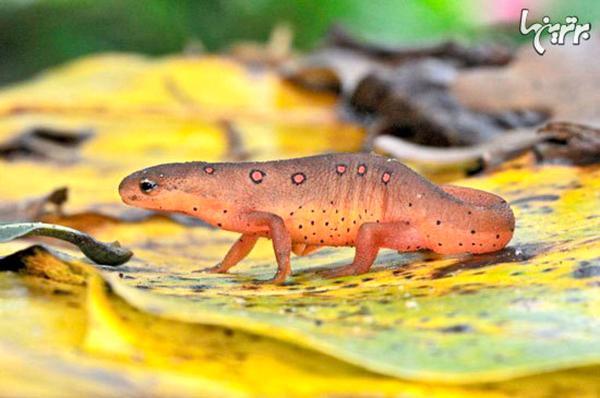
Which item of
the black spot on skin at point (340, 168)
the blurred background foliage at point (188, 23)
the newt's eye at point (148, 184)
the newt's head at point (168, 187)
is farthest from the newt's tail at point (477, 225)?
the blurred background foliage at point (188, 23)

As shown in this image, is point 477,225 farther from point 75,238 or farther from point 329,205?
point 75,238

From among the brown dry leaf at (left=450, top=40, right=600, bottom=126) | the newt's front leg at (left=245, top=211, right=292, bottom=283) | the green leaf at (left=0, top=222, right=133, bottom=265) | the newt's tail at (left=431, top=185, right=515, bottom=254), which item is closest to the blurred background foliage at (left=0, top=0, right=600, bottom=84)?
the brown dry leaf at (left=450, top=40, right=600, bottom=126)

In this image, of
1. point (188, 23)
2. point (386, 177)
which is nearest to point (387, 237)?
point (386, 177)

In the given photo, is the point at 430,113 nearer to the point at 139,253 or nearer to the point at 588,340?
the point at 139,253

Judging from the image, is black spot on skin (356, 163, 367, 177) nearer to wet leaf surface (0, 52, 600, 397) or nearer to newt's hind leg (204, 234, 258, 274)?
Answer: wet leaf surface (0, 52, 600, 397)

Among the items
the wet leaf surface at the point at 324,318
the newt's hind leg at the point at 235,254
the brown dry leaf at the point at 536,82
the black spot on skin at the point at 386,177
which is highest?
the brown dry leaf at the point at 536,82

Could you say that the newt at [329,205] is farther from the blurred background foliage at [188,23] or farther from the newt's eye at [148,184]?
the blurred background foliage at [188,23]

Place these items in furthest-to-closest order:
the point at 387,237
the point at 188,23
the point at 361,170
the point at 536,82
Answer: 1. the point at 188,23
2. the point at 536,82
3. the point at 361,170
4. the point at 387,237

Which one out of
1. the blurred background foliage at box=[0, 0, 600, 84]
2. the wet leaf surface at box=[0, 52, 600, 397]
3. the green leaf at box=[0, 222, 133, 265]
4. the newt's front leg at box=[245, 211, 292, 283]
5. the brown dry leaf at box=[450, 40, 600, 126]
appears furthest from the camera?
the blurred background foliage at box=[0, 0, 600, 84]
